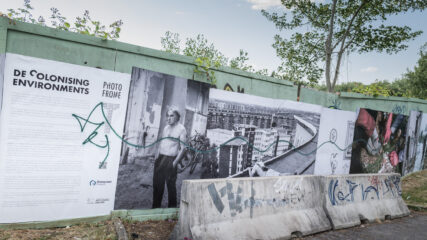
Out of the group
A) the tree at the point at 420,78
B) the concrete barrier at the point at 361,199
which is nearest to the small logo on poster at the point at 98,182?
Result: the concrete barrier at the point at 361,199

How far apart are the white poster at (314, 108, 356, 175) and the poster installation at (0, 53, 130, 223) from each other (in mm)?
5689

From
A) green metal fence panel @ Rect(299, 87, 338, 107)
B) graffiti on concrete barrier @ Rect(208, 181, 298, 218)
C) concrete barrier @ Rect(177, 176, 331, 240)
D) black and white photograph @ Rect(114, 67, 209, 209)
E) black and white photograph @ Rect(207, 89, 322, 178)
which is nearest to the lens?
concrete barrier @ Rect(177, 176, 331, 240)

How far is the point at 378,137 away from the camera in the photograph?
10.5 m

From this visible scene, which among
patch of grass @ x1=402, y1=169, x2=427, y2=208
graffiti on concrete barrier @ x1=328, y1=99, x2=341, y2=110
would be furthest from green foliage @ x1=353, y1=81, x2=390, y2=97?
patch of grass @ x1=402, y1=169, x2=427, y2=208

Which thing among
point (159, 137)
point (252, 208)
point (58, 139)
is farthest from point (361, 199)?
point (58, 139)

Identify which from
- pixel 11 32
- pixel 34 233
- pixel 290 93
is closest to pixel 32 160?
pixel 34 233

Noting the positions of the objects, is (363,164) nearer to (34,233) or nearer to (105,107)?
(105,107)

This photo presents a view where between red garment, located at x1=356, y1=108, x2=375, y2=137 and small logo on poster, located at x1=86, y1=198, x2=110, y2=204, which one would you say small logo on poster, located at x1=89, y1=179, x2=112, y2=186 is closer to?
small logo on poster, located at x1=86, y1=198, x2=110, y2=204

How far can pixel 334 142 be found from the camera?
352 inches

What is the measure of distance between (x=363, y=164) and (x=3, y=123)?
31.9ft

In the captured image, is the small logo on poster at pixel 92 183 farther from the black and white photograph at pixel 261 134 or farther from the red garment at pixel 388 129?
the red garment at pixel 388 129

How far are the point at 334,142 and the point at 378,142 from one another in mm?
2625

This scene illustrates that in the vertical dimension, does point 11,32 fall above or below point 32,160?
above

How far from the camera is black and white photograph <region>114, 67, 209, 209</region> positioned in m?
5.27
